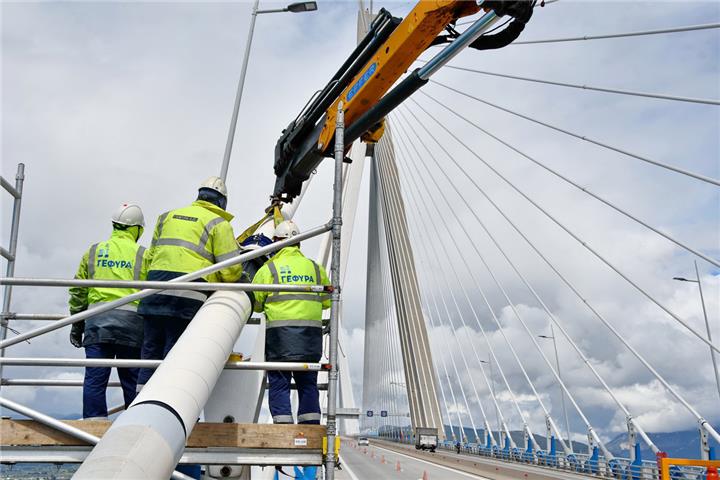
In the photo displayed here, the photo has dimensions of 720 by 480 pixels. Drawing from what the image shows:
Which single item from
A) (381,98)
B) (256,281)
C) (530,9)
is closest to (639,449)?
(381,98)

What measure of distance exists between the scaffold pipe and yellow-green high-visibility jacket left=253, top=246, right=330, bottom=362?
772mm

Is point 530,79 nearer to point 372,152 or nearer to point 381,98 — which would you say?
point 381,98

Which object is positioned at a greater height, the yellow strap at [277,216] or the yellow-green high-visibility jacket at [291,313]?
the yellow strap at [277,216]

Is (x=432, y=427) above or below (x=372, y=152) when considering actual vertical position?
below

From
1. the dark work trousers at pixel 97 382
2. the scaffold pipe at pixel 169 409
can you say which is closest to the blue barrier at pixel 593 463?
the dark work trousers at pixel 97 382

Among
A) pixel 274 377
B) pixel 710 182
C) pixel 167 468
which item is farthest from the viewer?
pixel 710 182

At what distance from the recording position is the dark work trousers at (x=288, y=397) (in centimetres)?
564

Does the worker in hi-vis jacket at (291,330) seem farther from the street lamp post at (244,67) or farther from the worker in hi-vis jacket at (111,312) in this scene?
the street lamp post at (244,67)

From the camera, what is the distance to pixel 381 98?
1026 centimetres

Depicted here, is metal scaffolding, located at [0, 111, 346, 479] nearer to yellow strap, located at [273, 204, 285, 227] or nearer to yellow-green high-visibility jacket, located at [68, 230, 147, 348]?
yellow-green high-visibility jacket, located at [68, 230, 147, 348]

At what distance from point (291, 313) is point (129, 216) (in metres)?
1.67

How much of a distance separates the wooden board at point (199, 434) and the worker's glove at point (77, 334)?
143 cm

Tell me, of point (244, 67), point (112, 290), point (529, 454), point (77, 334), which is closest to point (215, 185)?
point (112, 290)

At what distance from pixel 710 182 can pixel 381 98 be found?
16.7 ft
